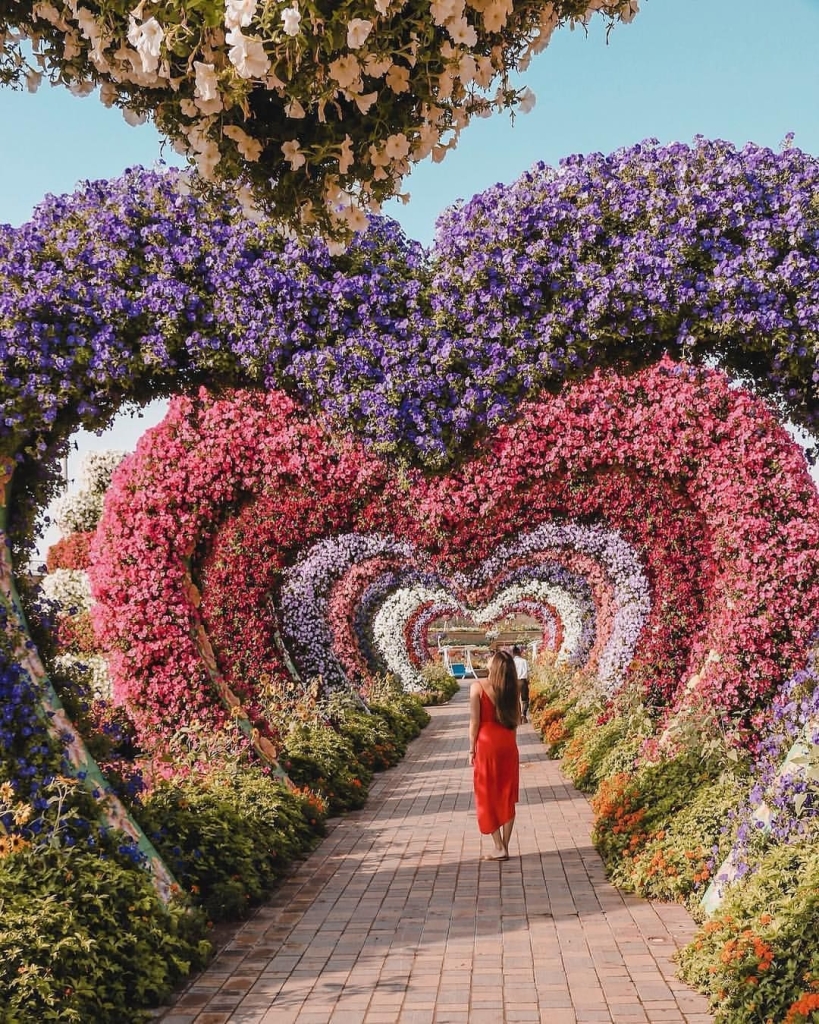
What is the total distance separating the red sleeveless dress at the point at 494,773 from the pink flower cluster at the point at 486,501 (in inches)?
49.1

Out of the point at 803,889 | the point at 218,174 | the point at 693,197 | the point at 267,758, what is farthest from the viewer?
the point at 267,758

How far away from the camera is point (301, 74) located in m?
2.21

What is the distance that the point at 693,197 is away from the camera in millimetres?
6680

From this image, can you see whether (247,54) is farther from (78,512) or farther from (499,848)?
(78,512)

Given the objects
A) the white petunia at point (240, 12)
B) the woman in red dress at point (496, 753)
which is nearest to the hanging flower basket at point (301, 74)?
the white petunia at point (240, 12)

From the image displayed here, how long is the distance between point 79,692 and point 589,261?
13.5 feet

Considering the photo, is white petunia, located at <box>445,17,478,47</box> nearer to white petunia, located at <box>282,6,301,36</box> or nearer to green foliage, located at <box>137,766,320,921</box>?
white petunia, located at <box>282,6,301,36</box>

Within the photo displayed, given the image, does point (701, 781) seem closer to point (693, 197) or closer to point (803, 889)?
point (803, 889)

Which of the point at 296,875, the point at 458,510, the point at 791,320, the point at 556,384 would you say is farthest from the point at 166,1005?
the point at 791,320

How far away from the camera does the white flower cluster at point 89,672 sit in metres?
6.14

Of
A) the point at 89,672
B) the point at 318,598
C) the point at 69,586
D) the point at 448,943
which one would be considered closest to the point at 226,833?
the point at 89,672

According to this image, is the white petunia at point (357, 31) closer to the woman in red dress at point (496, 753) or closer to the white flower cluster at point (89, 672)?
the white flower cluster at point (89, 672)

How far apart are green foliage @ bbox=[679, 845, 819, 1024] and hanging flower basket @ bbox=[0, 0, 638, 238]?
3188 mm

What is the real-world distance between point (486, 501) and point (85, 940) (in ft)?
13.3
